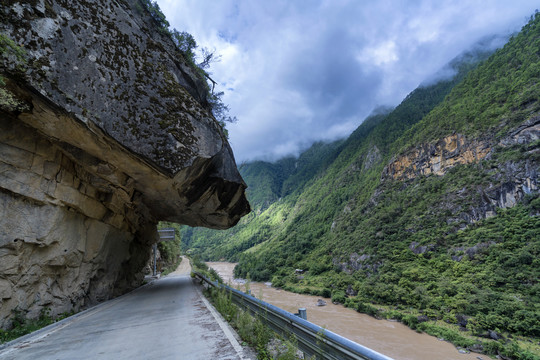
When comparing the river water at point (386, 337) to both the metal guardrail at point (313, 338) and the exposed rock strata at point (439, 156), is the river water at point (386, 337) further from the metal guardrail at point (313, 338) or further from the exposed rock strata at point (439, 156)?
the exposed rock strata at point (439, 156)

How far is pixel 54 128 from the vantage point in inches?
260

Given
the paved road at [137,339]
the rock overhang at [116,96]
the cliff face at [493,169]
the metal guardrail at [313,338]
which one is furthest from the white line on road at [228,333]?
the cliff face at [493,169]

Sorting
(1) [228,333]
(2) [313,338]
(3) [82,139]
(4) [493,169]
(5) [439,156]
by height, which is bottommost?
(1) [228,333]

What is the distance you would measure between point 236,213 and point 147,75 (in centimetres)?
867

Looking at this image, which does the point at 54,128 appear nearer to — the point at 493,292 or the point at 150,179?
the point at 150,179

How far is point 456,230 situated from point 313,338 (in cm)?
5810

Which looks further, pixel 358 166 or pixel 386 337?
pixel 358 166

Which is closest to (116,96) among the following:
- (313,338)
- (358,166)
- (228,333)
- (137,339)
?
(137,339)

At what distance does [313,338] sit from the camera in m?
3.02

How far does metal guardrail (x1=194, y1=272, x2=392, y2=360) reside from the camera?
7.35 ft

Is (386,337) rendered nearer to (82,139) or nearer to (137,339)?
(137,339)

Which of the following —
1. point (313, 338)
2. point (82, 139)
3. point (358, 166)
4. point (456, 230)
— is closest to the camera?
point (313, 338)

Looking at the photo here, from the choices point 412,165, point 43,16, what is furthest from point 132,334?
point 412,165

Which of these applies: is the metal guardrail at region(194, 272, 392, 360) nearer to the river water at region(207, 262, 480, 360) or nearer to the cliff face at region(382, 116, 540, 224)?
the river water at region(207, 262, 480, 360)
